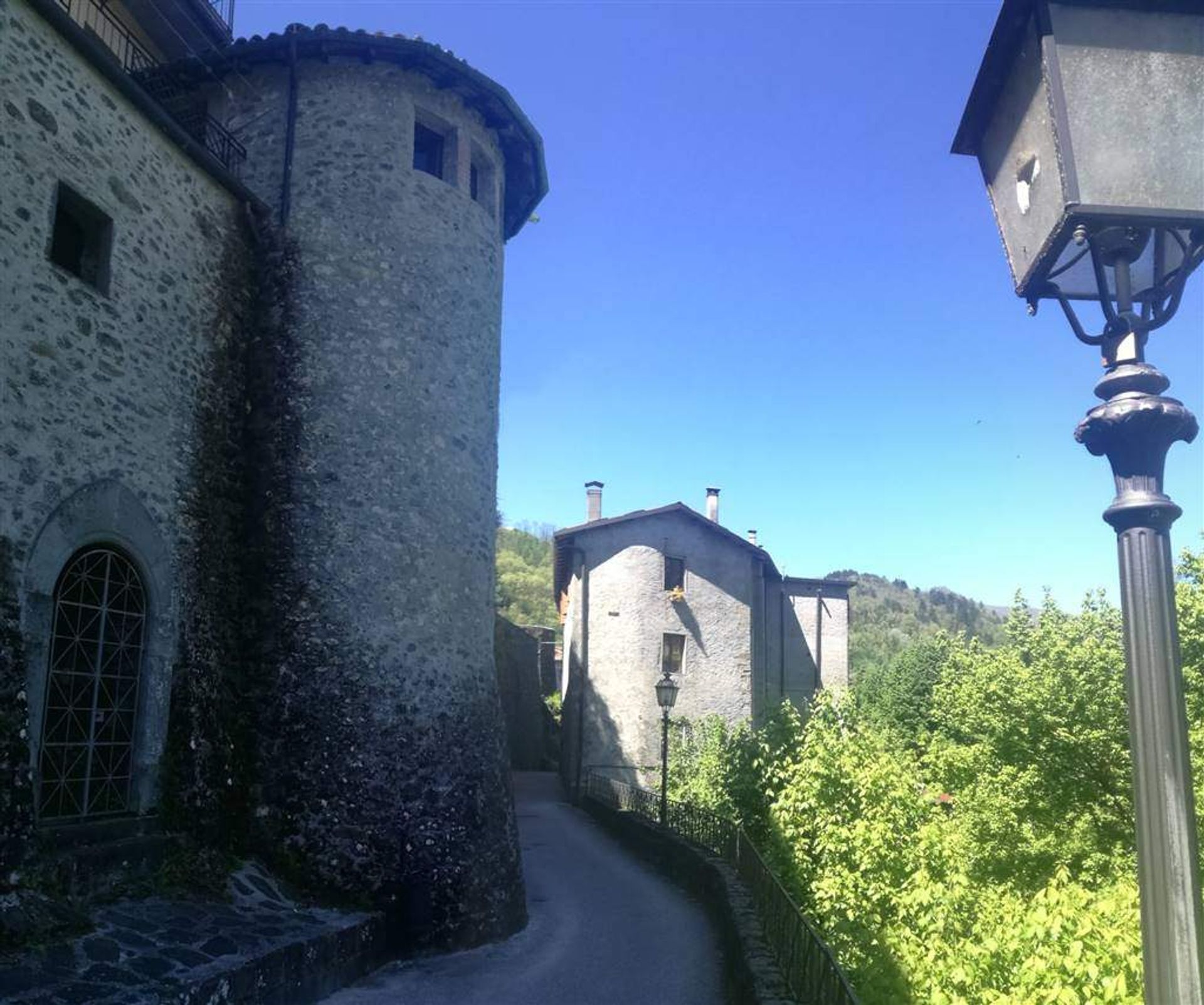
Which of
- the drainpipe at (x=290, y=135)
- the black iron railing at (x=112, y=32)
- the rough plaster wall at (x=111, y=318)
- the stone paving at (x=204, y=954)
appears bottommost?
the stone paving at (x=204, y=954)

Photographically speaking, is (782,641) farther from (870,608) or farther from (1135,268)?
(870,608)

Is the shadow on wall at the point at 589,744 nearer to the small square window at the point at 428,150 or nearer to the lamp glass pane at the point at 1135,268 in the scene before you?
the small square window at the point at 428,150

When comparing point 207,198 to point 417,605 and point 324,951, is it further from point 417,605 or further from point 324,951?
point 324,951

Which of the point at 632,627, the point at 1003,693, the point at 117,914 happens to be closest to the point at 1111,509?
the point at 117,914

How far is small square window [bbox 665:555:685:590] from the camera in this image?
2612cm

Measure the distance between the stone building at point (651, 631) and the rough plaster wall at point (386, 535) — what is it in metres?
13.9

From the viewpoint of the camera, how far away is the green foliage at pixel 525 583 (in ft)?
225

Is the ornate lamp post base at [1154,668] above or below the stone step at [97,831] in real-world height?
above

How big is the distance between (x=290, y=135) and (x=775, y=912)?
391 inches

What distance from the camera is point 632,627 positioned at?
25.4 metres

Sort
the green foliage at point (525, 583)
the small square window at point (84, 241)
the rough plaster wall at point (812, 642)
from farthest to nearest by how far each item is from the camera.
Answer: the green foliage at point (525, 583)
the rough plaster wall at point (812, 642)
the small square window at point (84, 241)

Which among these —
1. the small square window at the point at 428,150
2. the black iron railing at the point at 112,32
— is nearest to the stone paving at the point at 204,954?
the small square window at the point at 428,150

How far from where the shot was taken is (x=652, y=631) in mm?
25469

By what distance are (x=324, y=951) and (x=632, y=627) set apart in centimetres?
1758
